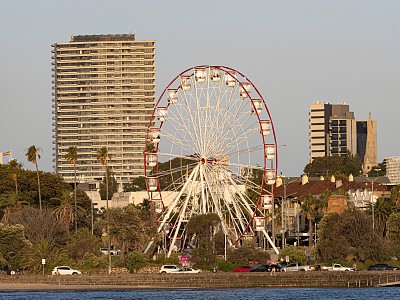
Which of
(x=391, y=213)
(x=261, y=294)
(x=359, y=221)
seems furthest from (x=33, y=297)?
(x=391, y=213)

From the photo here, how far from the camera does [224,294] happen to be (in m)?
106

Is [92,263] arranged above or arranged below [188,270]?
above

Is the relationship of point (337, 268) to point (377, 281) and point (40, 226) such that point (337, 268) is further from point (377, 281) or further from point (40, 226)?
point (40, 226)

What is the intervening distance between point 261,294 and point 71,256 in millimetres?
31936

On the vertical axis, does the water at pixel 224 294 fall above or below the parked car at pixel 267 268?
below

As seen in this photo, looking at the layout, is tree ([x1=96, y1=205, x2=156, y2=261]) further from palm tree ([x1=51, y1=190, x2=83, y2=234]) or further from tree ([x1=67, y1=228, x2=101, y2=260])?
palm tree ([x1=51, y1=190, x2=83, y2=234])

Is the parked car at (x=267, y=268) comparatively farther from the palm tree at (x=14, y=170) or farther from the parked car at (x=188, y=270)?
the palm tree at (x=14, y=170)

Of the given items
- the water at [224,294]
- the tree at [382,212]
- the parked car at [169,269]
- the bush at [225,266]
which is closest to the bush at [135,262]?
the parked car at [169,269]

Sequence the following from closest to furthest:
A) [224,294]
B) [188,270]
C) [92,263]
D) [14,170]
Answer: [224,294]
[188,270]
[92,263]
[14,170]

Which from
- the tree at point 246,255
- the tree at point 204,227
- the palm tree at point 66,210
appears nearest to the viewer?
the tree at point 204,227

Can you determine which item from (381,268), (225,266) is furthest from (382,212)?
→ (225,266)

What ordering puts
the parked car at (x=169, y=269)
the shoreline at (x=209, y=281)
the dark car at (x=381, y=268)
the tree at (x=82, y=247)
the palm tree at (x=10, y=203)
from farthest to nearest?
the palm tree at (x=10, y=203)
the tree at (x=82, y=247)
the dark car at (x=381, y=268)
the parked car at (x=169, y=269)
the shoreline at (x=209, y=281)

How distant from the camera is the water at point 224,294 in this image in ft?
336

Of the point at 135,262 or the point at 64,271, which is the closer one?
the point at 64,271
